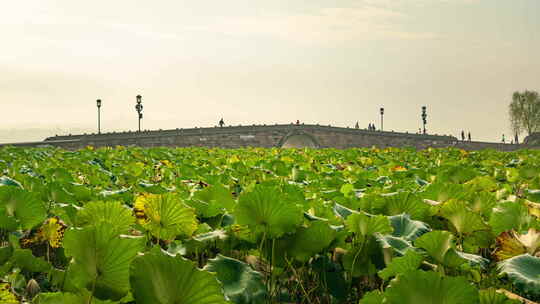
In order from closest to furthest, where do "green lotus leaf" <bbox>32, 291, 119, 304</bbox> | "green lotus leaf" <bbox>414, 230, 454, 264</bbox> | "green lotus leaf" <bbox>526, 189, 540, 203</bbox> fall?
"green lotus leaf" <bbox>32, 291, 119, 304</bbox>, "green lotus leaf" <bbox>414, 230, 454, 264</bbox>, "green lotus leaf" <bbox>526, 189, 540, 203</bbox>

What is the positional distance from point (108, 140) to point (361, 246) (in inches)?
1887

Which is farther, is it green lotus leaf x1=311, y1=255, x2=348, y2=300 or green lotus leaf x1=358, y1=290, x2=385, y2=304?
green lotus leaf x1=311, y1=255, x2=348, y2=300

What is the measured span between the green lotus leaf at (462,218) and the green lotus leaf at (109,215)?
3.67 feet

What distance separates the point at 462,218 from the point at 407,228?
0.79 ft

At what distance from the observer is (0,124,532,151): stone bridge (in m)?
47.9

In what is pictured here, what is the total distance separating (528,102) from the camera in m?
68.9

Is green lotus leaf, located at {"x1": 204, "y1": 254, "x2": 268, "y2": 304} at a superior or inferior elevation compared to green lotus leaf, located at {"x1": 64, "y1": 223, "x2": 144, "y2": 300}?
inferior

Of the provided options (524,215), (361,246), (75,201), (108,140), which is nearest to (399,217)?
(361,246)

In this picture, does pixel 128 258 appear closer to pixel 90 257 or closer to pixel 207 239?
pixel 90 257

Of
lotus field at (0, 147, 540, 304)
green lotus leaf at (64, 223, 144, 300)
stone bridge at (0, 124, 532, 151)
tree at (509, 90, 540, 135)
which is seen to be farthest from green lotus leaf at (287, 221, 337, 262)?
tree at (509, 90, 540, 135)

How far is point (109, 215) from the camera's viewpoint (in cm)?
158

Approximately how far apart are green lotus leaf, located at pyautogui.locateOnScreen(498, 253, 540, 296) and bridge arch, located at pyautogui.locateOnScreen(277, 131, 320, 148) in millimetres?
53139

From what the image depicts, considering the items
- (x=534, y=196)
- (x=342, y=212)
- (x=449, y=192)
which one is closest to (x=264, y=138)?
(x=534, y=196)

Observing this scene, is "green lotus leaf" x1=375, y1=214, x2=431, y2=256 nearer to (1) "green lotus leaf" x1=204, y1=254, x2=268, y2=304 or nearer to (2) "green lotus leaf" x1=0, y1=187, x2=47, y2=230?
(1) "green lotus leaf" x1=204, y1=254, x2=268, y2=304
